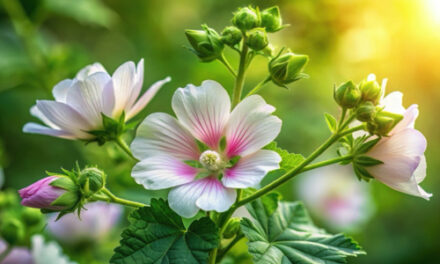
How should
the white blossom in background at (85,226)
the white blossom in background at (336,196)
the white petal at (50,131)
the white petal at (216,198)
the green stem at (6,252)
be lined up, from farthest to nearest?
the white blossom in background at (336,196) < the white blossom in background at (85,226) < the green stem at (6,252) < the white petal at (50,131) < the white petal at (216,198)

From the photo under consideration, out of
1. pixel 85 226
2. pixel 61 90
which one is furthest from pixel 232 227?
pixel 85 226

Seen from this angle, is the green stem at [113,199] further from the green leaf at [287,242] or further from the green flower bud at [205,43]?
→ the green flower bud at [205,43]

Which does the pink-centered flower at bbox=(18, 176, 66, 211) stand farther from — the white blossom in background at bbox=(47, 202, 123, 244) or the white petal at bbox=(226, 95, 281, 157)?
the white blossom in background at bbox=(47, 202, 123, 244)

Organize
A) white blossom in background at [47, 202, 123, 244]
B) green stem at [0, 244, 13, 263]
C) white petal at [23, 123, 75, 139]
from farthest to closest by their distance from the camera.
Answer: white blossom in background at [47, 202, 123, 244] < green stem at [0, 244, 13, 263] < white petal at [23, 123, 75, 139]

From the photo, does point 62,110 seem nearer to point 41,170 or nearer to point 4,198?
point 4,198

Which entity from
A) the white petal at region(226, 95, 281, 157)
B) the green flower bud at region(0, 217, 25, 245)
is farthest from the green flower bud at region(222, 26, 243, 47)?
the green flower bud at region(0, 217, 25, 245)

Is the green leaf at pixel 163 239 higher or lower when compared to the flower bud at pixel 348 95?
lower

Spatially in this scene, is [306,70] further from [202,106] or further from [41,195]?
[41,195]

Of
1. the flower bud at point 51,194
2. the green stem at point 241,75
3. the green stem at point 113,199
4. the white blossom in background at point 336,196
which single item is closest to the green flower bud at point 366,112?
the green stem at point 241,75
